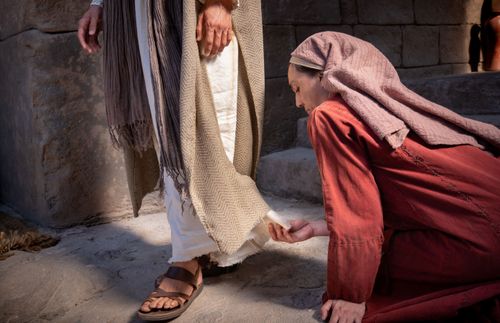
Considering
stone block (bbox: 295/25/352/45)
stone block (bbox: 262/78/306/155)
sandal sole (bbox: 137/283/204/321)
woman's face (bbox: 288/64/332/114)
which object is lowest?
sandal sole (bbox: 137/283/204/321)

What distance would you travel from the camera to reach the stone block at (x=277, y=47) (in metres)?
3.14

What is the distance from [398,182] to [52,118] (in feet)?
6.09

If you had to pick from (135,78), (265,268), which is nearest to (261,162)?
(265,268)

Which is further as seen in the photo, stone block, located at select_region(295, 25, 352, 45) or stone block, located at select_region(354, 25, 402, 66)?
stone block, located at select_region(354, 25, 402, 66)

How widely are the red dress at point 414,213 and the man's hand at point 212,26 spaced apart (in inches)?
17.2

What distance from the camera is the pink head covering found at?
4.02ft

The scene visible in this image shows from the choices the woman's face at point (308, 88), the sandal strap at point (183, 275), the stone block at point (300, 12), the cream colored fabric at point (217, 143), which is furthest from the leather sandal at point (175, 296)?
the stone block at point (300, 12)

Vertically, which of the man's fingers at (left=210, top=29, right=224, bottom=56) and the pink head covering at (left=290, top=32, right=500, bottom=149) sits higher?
the man's fingers at (left=210, top=29, right=224, bottom=56)

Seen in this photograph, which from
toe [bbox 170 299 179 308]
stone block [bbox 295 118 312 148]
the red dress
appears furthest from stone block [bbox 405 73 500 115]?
toe [bbox 170 299 179 308]

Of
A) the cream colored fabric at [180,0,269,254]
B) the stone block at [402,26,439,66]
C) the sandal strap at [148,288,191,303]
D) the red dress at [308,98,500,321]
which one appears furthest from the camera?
the stone block at [402,26,439,66]

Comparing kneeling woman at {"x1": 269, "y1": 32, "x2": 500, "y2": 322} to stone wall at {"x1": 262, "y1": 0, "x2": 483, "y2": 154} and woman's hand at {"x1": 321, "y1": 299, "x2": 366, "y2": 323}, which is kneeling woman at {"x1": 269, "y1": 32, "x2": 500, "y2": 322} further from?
stone wall at {"x1": 262, "y1": 0, "x2": 483, "y2": 154}

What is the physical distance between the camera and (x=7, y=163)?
9.59 ft

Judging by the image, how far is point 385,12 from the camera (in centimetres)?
372

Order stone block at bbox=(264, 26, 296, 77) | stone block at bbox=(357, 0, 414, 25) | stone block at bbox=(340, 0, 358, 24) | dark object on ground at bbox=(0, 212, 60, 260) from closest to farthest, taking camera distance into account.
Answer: dark object on ground at bbox=(0, 212, 60, 260)
stone block at bbox=(264, 26, 296, 77)
stone block at bbox=(340, 0, 358, 24)
stone block at bbox=(357, 0, 414, 25)
